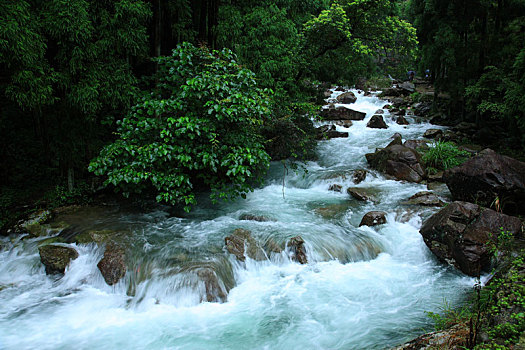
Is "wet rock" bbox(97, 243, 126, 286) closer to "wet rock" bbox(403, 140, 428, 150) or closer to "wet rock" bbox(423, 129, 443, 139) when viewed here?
"wet rock" bbox(403, 140, 428, 150)

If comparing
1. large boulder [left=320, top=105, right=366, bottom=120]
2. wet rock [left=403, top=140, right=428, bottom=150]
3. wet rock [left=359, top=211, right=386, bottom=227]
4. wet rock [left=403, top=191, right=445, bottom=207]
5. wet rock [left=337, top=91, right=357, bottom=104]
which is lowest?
wet rock [left=359, top=211, right=386, bottom=227]

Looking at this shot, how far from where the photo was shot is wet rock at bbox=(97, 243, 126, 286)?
17.4 ft

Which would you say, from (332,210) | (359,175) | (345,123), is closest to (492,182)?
(332,210)

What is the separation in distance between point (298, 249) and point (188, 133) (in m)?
3.22

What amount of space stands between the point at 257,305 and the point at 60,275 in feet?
11.6

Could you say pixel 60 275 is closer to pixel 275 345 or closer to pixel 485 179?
pixel 275 345

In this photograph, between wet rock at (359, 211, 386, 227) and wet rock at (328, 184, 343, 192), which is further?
wet rock at (328, 184, 343, 192)

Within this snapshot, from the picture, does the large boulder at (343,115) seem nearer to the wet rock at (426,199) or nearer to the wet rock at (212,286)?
the wet rock at (426,199)

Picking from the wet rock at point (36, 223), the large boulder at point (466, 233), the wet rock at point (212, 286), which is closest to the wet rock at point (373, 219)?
the large boulder at point (466, 233)

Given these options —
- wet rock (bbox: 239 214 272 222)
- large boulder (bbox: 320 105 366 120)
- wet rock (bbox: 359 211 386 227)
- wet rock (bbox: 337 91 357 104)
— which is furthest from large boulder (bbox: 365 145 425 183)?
wet rock (bbox: 337 91 357 104)

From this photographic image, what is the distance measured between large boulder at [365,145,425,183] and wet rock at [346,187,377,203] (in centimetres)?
169

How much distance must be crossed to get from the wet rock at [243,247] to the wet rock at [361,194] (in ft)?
13.3

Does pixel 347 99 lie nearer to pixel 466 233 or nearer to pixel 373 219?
pixel 373 219

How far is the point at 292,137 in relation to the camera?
9172 millimetres
